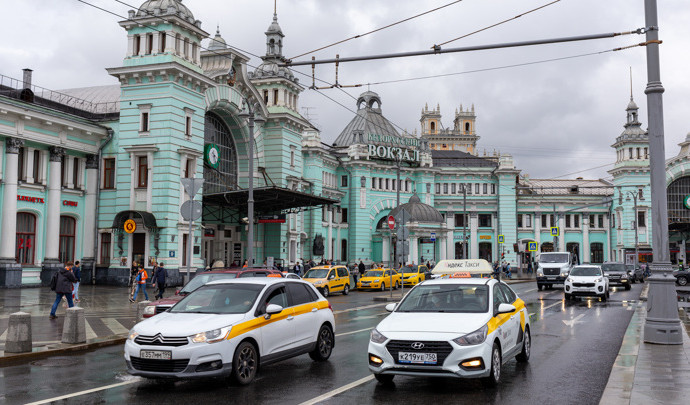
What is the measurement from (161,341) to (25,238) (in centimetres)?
2725

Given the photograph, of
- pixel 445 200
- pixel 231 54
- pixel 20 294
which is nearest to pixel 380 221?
pixel 445 200

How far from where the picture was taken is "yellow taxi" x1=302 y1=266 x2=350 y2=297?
101 ft

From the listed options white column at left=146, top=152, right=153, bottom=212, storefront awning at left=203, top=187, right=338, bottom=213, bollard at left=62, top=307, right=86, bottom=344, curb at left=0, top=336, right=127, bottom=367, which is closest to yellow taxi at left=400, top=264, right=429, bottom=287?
storefront awning at left=203, top=187, right=338, bottom=213

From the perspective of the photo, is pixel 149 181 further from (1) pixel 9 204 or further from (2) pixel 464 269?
(2) pixel 464 269

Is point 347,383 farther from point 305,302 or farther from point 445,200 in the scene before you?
point 445,200

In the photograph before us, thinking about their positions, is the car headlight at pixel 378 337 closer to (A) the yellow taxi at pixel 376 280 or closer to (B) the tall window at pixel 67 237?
(A) the yellow taxi at pixel 376 280

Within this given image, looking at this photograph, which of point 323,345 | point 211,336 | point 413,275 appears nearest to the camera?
point 211,336

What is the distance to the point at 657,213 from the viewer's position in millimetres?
12891

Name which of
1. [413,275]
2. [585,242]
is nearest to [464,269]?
[413,275]

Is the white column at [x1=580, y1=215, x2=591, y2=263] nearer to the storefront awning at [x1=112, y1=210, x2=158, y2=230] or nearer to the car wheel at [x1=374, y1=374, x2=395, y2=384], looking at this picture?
the storefront awning at [x1=112, y1=210, x2=158, y2=230]

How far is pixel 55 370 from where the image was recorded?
35.0ft

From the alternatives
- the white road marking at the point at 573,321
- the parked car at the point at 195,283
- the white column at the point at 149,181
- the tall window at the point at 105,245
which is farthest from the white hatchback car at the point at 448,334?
the tall window at the point at 105,245

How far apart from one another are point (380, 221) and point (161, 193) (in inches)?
1428

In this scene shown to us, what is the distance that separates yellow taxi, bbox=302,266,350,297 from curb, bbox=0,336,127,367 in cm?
1698
